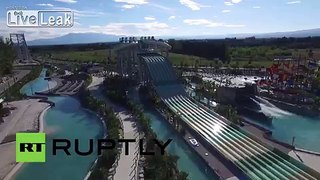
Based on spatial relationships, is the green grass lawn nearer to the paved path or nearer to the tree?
the tree

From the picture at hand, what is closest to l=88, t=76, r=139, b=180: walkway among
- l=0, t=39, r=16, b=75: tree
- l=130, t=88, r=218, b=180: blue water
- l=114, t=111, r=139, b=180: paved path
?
l=114, t=111, r=139, b=180: paved path

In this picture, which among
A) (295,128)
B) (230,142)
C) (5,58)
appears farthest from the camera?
(5,58)

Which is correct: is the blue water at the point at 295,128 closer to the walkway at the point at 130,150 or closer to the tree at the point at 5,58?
the walkway at the point at 130,150

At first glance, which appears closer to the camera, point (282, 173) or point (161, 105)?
point (282, 173)

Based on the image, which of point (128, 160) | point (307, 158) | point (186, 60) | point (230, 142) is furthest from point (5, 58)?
point (307, 158)

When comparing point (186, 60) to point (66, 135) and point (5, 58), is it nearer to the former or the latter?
point (5, 58)

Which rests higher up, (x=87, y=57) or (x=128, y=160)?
(x=87, y=57)

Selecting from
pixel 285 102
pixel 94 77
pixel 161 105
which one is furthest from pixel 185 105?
pixel 94 77

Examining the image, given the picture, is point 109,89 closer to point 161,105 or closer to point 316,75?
point 161,105
